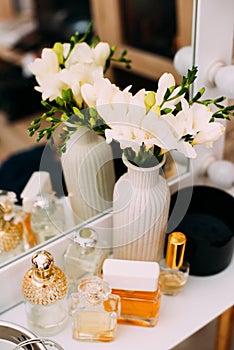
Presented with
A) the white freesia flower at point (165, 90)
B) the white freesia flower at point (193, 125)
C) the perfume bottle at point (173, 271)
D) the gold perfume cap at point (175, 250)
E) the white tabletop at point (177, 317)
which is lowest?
the white tabletop at point (177, 317)

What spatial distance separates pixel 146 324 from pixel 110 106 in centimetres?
29

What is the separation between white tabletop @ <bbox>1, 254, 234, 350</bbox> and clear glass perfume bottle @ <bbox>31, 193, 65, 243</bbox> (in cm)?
10

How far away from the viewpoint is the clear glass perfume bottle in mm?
728

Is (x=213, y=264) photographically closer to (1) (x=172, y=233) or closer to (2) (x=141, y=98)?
(1) (x=172, y=233)

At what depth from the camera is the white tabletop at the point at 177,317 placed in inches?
25.7

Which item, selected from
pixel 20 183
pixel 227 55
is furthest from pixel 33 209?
pixel 227 55

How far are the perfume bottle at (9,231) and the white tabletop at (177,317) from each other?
8cm

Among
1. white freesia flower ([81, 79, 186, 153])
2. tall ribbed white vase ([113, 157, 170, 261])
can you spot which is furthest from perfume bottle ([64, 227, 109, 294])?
white freesia flower ([81, 79, 186, 153])

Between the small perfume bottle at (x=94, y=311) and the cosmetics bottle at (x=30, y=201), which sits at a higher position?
the cosmetics bottle at (x=30, y=201)

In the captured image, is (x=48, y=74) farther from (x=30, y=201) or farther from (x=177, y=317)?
(x=177, y=317)

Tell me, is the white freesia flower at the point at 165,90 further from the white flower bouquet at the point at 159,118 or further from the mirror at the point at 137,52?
the mirror at the point at 137,52

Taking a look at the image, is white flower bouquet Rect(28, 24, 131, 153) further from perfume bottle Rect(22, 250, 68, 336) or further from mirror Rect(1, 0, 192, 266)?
perfume bottle Rect(22, 250, 68, 336)

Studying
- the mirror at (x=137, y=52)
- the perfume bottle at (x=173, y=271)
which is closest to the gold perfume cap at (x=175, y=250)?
the perfume bottle at (x=173, y=271)

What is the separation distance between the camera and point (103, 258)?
0.72 meters
